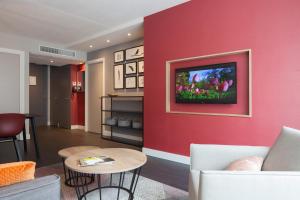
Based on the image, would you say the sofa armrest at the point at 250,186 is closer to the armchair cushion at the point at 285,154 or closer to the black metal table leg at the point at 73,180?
the armchair cushion at the point at 285,154

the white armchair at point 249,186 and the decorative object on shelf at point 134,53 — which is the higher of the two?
the decorative object on shelf at point 134,53

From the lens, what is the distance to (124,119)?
532cm

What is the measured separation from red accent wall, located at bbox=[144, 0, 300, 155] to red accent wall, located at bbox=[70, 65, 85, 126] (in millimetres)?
4062

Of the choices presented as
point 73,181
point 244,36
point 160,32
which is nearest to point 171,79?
point 160,32

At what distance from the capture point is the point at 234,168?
4.54ft

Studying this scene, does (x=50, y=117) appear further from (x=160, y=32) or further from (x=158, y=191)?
(x=158, y=191)

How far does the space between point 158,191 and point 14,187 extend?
1816 mm

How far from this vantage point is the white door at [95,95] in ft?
20.7

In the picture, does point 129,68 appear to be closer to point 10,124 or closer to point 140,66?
point 140,66

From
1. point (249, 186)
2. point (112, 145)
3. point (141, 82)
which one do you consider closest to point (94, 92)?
point (141, 82)

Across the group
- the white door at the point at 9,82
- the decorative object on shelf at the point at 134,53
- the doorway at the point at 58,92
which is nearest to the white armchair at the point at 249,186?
the decorative object on shelf at the point at 134,53

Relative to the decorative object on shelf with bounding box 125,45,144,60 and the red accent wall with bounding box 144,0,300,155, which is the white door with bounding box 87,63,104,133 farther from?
Answer: the red accent wall with bounding box 144,0,300,155

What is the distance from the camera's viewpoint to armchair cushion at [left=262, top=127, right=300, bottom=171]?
122cm

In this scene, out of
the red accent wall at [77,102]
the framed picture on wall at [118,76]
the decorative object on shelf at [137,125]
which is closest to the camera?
the decorative object on shelf at [137,125]
